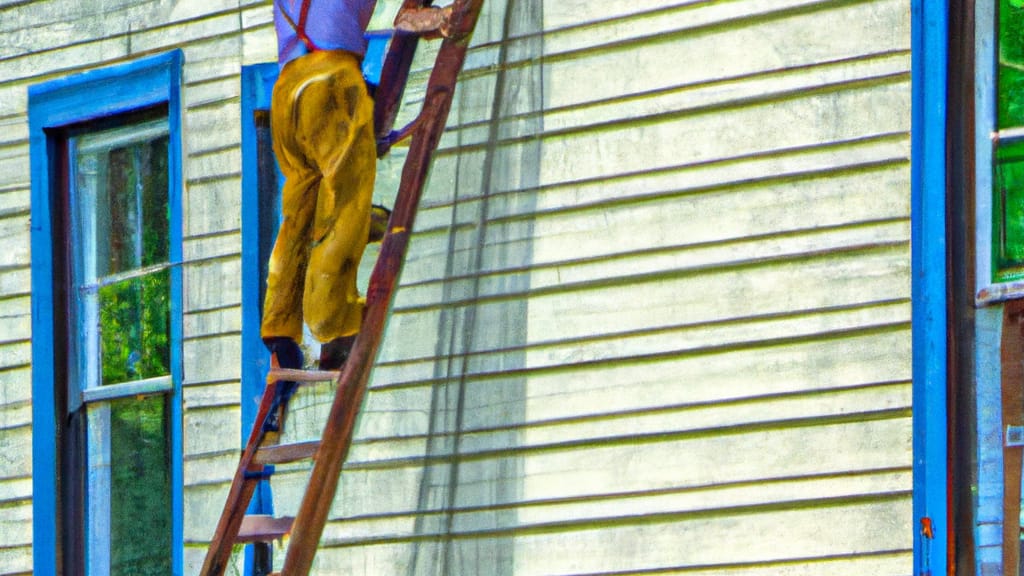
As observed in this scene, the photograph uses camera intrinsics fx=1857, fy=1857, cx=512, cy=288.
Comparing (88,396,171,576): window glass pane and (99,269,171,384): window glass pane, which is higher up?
(99,269,171,384): window glass pane

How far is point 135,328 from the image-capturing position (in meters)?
6.86

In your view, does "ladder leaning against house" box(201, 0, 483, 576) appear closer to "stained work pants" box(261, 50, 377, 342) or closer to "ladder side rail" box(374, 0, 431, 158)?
"ladder side rail" box(374, 0, 431, 158)

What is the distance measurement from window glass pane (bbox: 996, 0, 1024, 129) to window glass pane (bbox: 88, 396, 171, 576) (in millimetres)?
3177

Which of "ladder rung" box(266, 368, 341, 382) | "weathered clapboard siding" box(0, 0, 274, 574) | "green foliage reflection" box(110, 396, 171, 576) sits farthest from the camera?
"green foliage reflection" box(110, 396, 171, 576)

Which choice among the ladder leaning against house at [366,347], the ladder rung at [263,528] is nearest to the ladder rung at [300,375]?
the ladder leaning against house at [366,347]

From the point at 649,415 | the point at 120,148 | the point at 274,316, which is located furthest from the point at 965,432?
the point at 120,148

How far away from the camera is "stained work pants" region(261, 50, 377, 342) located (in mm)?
5578

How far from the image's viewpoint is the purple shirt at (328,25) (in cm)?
575

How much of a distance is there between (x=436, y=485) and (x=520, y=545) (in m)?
0.36

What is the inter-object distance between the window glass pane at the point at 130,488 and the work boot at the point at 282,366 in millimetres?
995

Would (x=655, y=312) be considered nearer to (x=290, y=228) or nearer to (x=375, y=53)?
(x=290, y=228)

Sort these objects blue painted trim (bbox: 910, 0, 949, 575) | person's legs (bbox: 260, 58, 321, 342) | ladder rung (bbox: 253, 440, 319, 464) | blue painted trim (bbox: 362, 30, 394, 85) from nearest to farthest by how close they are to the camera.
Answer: blue painted trim (bbox: 910, 0, 949, 575) < ladder rung (bbox: 253, 440, 319, 464) < person's legs (bbox: 260, 58, 321, 342) < blue painted trim (bbox: 362, 30, 394, 85)

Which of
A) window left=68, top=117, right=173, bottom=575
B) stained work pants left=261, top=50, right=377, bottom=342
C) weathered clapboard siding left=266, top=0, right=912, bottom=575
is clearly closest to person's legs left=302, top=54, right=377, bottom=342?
stained work pants left=261, top=50, right=377, bottom=342

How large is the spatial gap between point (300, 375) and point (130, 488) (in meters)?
1.50
